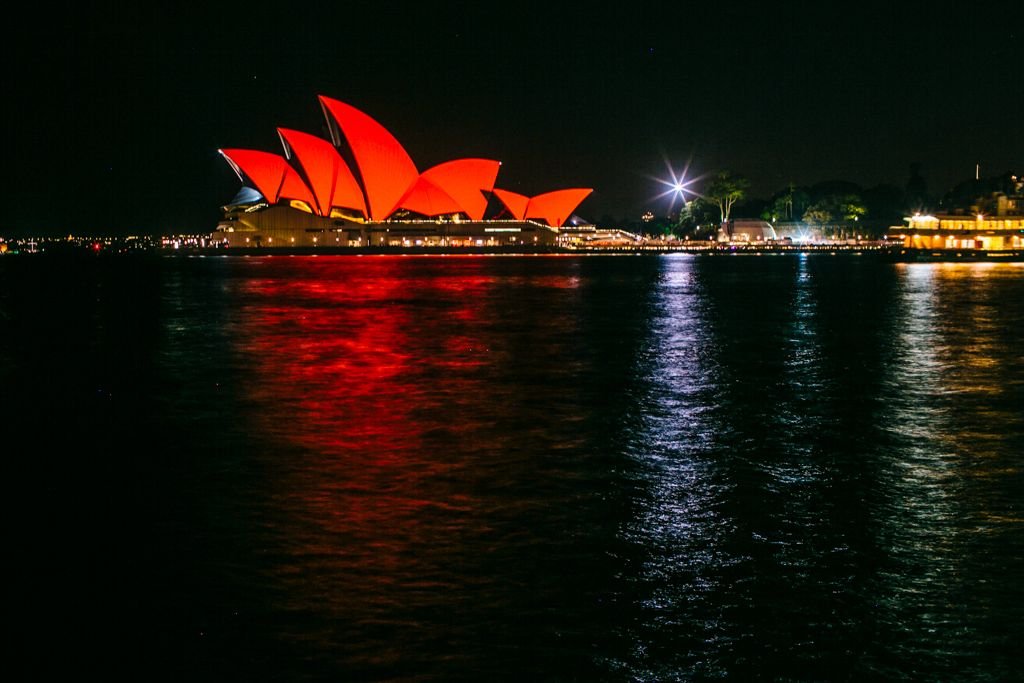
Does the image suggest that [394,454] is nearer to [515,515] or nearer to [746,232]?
[515,515]

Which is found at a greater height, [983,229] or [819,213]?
[819,213]

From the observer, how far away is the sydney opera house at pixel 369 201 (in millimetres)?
86250

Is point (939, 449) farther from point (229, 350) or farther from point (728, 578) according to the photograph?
point (229, 350)

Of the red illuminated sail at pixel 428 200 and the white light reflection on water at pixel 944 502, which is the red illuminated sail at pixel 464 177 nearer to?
the red illuminated sail at pixel 428 200

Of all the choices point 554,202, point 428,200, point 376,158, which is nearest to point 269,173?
point 376,158

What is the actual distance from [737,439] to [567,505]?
354 cm

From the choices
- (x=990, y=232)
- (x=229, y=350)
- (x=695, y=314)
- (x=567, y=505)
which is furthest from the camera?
(x=990, y=232)

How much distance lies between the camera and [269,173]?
312 feet

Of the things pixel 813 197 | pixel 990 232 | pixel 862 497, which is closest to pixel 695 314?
pixel 862 497

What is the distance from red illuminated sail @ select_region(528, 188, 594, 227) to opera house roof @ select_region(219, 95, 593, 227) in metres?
12.1

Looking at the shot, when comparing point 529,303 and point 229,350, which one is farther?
point 529,303

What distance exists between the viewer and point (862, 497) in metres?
8.26

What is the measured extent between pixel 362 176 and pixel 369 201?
272 inches

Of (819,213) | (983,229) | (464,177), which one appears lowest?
(983,229)
